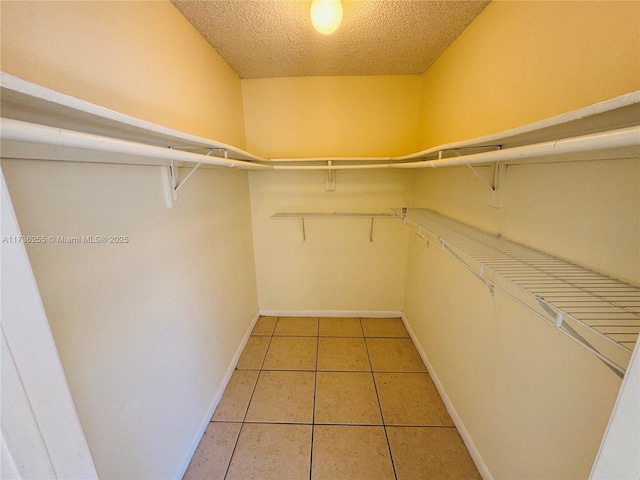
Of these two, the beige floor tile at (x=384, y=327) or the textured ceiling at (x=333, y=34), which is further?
the beige floor tile at (x=384, y=327)

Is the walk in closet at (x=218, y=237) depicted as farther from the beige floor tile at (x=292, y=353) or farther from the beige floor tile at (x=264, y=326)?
the beige floor tile at (x=264, y=326)

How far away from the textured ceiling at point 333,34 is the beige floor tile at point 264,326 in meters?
2.30

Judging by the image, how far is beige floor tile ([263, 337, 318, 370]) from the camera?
6.52 ft

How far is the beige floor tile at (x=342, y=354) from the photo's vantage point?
1.97 meters

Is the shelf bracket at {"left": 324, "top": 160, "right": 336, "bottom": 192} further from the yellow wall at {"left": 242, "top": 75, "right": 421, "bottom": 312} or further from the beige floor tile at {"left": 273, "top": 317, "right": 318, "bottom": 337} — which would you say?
the beige floor tile at {"left": 273, "top": 317, "right": 318, "bottom": 337}

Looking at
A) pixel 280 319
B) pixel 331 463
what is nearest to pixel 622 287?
pixel 331 463

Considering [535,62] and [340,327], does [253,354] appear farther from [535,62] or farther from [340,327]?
[535,62]

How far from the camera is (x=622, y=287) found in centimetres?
66

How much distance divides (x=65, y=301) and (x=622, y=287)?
155cm

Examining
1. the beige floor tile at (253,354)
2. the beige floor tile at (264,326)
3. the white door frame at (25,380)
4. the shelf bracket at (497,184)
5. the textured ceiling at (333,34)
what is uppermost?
the textured ceiling at (333,34)

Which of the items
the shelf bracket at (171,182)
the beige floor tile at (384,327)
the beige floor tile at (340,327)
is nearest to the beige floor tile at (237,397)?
the beige floor tile at (340,327)

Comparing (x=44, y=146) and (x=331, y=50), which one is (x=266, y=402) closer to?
(x=44, y=146)

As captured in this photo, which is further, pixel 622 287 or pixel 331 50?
pixel 331 50

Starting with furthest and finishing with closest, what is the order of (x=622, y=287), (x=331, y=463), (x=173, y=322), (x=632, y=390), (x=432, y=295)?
(x=432, y=295), (x=331, y=463), (x=173, y=322), (x=622, y=287), (x=632, y=390)
